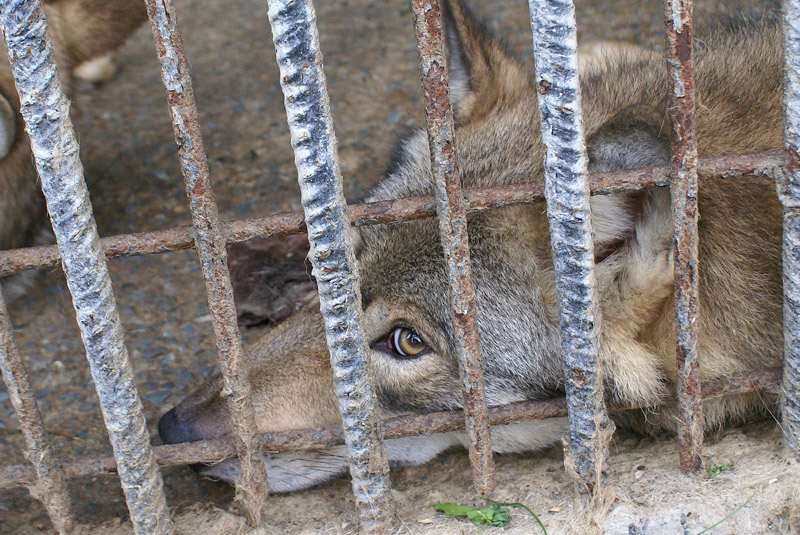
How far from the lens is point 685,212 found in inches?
70.0

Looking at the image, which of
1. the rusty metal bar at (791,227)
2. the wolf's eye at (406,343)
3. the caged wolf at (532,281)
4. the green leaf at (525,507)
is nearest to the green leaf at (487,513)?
the green leaf at (525,507)

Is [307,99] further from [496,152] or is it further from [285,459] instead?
[285,459]

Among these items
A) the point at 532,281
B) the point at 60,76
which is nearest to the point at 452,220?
the point at 532,281

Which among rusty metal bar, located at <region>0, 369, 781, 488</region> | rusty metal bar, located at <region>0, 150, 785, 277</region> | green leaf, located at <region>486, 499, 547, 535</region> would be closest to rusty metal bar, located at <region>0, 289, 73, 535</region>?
rusty metal bar, located at <region>0, 369, 781, 488</region>

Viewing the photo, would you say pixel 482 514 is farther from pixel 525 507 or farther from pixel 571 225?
pixel 571 225

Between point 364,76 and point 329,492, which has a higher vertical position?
point 364,76

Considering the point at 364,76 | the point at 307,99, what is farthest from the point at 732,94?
the point at 364,76

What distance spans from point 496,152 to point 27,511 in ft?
6.21

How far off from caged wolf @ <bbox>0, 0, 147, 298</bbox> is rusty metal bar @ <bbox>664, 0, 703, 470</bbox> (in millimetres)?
2611

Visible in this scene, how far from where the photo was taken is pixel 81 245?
1778 millimetres

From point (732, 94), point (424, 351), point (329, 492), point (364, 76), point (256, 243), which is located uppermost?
point (364, 76)

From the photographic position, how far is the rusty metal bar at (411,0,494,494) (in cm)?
161

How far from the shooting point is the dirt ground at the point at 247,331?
2.10m

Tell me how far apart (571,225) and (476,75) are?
1.12 m
